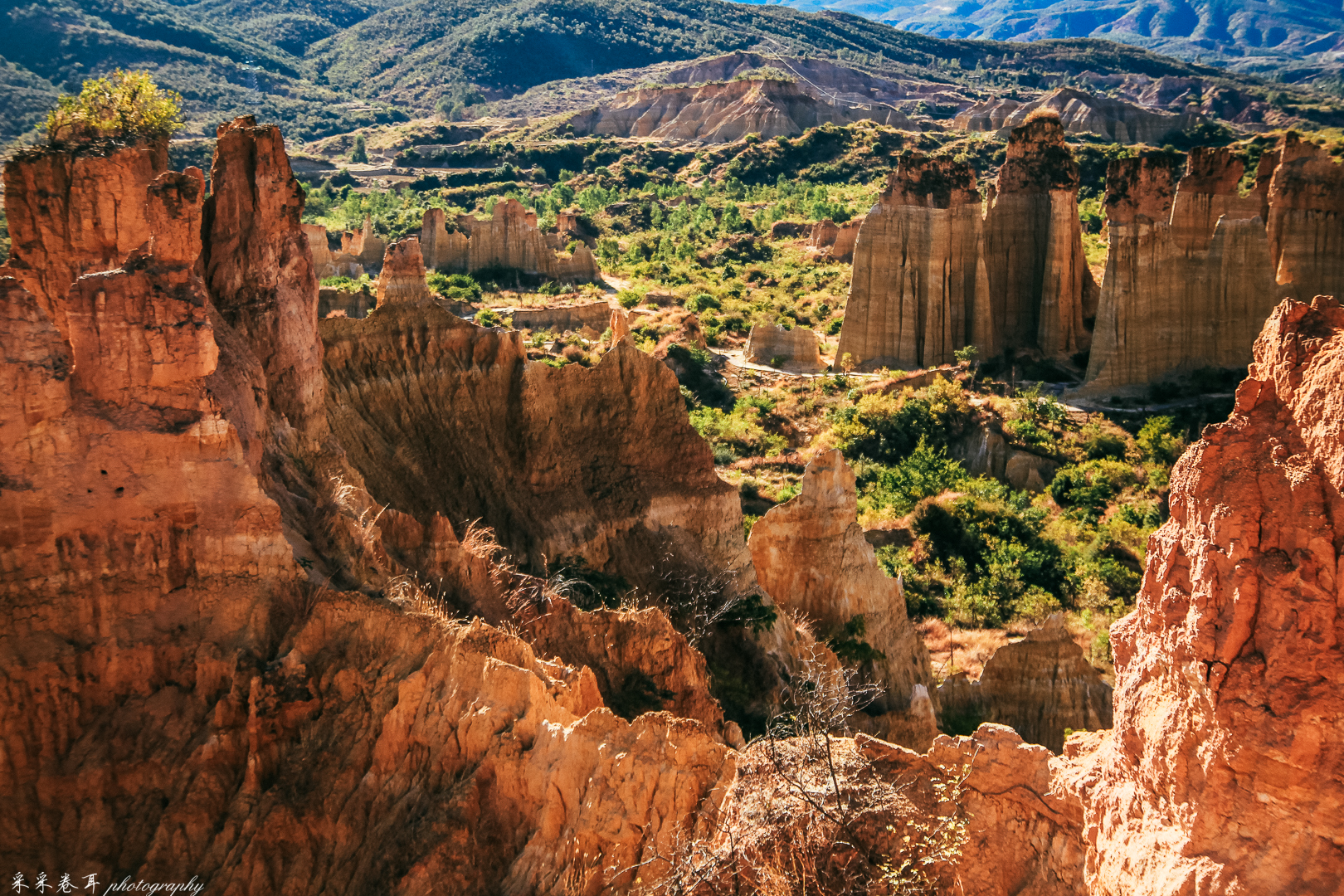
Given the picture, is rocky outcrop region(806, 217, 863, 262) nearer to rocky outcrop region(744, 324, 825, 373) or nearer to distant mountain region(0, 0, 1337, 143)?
rocky outcrop region(744, 324, 825, 373)

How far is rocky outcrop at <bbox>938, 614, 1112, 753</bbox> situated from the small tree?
14.4 meters

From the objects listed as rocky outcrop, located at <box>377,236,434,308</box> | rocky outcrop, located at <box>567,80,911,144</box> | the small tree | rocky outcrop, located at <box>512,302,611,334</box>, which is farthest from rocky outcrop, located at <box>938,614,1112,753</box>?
rocky outcrop, located at <box>567,80,911,144</box>

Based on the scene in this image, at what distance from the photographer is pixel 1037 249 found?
151 ft

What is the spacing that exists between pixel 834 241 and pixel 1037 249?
2688 cm

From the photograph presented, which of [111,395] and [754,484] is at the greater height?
[111,395]

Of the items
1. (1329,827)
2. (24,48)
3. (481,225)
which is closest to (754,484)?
(1329,827)

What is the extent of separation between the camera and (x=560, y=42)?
175125mm

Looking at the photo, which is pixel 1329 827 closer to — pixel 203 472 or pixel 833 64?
pixel 203 472

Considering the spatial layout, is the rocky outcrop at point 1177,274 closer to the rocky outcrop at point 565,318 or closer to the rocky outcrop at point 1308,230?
the rocky outcrop at point 1308,230

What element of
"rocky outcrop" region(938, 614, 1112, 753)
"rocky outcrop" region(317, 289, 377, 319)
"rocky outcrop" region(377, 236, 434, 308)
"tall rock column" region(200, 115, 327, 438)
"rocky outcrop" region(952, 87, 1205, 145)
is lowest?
"rocky outcrop" region(938, 614, 1112, 753)

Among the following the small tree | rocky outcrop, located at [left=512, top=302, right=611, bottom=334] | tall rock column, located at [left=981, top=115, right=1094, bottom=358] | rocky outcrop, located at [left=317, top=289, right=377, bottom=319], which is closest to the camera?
the small tree

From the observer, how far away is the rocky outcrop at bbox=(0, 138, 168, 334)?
436 inches

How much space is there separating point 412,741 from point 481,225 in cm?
5783

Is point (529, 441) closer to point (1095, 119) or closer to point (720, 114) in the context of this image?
point (1095, 119)
